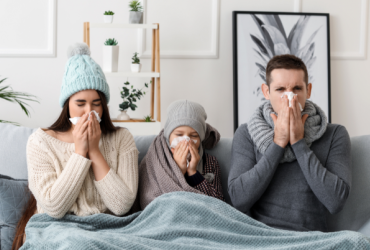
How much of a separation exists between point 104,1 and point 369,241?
246 centimetres

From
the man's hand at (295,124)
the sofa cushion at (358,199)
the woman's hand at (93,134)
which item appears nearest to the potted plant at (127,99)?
the woman's hand at (93,134)

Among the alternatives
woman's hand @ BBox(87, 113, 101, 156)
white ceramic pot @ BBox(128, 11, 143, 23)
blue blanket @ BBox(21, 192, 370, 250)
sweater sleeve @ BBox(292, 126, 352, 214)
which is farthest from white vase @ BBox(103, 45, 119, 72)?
sweater sleeve @ BBox(292, 126, 352, 214)

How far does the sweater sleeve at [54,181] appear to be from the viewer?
4.58 ft

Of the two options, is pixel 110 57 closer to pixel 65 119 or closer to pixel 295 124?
pixel 65 119

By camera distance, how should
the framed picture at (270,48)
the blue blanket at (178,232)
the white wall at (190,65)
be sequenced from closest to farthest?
the blue blanket at (178,232) → the white wall at (190,65) → the framed picture at (270,48)

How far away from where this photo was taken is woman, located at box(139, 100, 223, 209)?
1609mm

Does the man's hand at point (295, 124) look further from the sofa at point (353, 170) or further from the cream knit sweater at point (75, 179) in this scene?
the cream knit sweater at point (75, 179)

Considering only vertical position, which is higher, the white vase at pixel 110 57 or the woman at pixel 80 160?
the white vase at pixel 110 57

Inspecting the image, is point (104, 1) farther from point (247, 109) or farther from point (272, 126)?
point (272, 126)

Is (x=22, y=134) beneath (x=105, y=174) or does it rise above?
above

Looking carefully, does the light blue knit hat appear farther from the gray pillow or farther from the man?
the man

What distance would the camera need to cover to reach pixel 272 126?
65.8 inches

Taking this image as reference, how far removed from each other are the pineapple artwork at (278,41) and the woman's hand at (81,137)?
1873mm

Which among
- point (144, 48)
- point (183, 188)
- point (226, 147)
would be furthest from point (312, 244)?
point (144, 48)
